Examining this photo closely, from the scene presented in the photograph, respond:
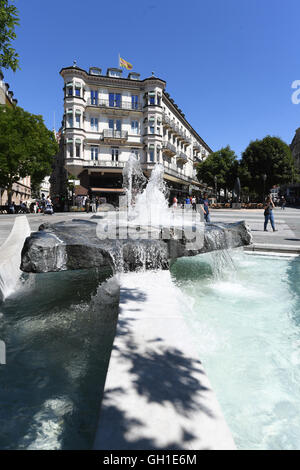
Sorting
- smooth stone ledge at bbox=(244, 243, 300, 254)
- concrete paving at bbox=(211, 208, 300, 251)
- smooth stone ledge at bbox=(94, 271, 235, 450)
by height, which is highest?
concrete paving at bbox=(211, 208, 300, 251)

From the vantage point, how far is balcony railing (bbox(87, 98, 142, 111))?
36281 millimetres

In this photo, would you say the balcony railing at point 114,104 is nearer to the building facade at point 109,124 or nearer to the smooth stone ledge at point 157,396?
the building facade at point 109,124

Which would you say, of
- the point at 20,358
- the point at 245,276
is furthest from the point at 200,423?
the point at 245,276

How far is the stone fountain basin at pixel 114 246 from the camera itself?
12.8ft

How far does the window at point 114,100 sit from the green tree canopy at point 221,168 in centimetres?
2009

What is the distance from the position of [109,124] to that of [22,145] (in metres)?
14.3

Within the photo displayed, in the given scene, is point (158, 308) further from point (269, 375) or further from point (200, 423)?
point (200, 423)

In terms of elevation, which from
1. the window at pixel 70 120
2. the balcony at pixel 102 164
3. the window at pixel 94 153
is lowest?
the balcony at pixel 102 164

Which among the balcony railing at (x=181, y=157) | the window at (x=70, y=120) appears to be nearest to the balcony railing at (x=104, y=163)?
the window at (x=70, y=120)

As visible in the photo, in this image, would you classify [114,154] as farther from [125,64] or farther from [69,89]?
[125,64]

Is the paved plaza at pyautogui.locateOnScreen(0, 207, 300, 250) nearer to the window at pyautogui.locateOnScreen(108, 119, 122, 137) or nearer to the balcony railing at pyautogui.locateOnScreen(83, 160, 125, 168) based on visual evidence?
the balcony railing at pyautogui.locateOnScreen(83, 160, 125, 168)

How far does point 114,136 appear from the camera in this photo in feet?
123

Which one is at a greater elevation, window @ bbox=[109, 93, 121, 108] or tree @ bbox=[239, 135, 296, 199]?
window @ bbox=[109, 93, 121, 108]

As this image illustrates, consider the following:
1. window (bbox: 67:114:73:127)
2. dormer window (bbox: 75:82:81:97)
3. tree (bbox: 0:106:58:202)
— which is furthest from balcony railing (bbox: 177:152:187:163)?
tree (bbox: 0:106:58:202)
